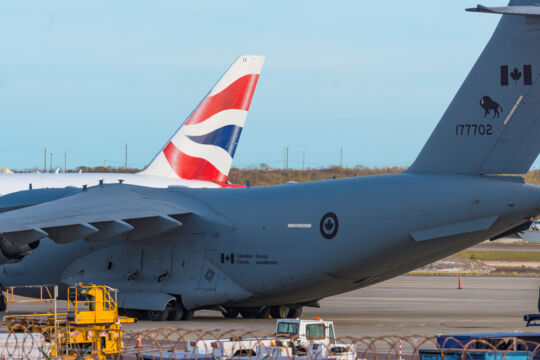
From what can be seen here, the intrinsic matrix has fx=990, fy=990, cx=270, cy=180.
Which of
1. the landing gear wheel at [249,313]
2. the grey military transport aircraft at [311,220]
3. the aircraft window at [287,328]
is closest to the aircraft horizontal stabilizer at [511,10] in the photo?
the grey military transport aircraft at [311,220]

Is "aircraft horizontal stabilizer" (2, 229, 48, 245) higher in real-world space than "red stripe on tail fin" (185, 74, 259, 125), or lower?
lower

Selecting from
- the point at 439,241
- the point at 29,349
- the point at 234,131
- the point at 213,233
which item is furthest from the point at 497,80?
the point at 234,131

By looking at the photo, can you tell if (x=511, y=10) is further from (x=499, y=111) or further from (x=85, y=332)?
(x=85, y=332)

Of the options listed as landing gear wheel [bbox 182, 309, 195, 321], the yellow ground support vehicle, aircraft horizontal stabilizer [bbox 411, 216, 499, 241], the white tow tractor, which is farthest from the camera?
landing gear wheel [bbox 182, 309, 195, 321]

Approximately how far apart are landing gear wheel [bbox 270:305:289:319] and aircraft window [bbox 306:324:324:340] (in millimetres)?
9928

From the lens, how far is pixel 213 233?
28.9 meters

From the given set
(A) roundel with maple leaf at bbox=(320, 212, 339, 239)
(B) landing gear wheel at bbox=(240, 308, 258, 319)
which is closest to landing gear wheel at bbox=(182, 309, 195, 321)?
(B) landing gear wheel at bbox=(240, 308, 258, 319)

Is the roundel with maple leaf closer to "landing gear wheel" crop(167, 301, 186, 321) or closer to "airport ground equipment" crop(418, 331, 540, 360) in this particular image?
"landing gear wheel" crop(167, 301, 186, 321)

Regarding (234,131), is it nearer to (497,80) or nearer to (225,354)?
(497,80)

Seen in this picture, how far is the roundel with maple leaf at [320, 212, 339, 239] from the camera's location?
26.9 m

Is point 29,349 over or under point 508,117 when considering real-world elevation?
under

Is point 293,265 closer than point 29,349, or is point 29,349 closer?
point 29,349

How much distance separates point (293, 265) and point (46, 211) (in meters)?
6.89

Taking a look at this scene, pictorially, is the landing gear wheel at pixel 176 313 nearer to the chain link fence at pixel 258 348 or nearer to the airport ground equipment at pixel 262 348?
the chain link fence at pixel 258 348
